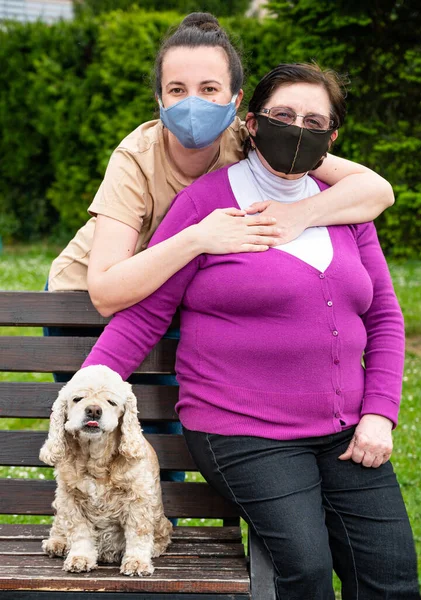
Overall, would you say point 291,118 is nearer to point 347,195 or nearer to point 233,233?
point 347,195

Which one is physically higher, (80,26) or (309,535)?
(80,26)

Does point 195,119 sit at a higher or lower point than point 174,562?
higher

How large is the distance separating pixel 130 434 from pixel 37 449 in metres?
0.80

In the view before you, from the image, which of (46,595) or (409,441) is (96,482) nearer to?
(46,595)

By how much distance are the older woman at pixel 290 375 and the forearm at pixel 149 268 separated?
0.23ft

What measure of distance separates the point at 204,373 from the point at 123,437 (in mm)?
336

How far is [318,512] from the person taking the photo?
2.62 metres

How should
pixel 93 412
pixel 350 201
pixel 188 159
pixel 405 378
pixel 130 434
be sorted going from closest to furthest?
Result: pixel 93 412
pixel 130 434
pixel 350 201
pixel 188 159
pixel 405 378

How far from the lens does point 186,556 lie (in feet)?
9.32

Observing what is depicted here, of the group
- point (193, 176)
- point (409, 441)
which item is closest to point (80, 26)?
point (409, 441)

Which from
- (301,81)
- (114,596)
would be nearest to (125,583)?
(114,596)

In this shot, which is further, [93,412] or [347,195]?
[347,195]

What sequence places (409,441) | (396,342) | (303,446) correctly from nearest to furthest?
(303,446)
(396,342)
(409,441)

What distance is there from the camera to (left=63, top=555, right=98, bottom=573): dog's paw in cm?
260
